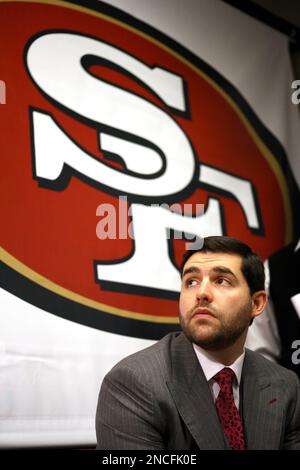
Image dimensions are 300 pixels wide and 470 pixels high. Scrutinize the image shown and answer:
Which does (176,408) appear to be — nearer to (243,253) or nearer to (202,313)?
(202,313)

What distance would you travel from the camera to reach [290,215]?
2410 mm

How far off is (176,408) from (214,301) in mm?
279

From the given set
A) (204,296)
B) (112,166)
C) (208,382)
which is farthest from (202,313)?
(112,166)

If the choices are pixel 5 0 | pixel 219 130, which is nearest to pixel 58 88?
pixel 5 0

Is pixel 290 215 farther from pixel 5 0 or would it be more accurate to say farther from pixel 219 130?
pixel 5 0

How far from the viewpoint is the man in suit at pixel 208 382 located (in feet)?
4.28

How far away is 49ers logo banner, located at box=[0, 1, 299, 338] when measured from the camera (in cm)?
169

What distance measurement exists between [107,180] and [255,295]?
0.59 m

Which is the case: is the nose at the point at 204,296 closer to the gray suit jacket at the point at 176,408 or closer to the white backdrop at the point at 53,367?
the gray suit jacket at the point at 176,408

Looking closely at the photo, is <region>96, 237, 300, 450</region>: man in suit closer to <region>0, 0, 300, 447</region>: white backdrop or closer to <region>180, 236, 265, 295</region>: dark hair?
<region>180, 236, 265, 295</region>: dark hair

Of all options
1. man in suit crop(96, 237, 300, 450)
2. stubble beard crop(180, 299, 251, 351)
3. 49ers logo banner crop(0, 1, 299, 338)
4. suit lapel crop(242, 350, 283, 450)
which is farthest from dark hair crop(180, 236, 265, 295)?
49ers logo banner crop(0, 1, 299, 338)

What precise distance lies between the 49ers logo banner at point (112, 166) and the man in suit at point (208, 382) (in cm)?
33

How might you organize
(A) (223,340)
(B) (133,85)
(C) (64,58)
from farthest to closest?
(B) (133,85) → (C) (64,58) → (A) (223,340)

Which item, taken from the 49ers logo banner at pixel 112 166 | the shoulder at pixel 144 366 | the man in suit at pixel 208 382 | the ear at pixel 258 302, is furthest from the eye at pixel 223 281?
the 49ers logo banner at pixel 112 166
